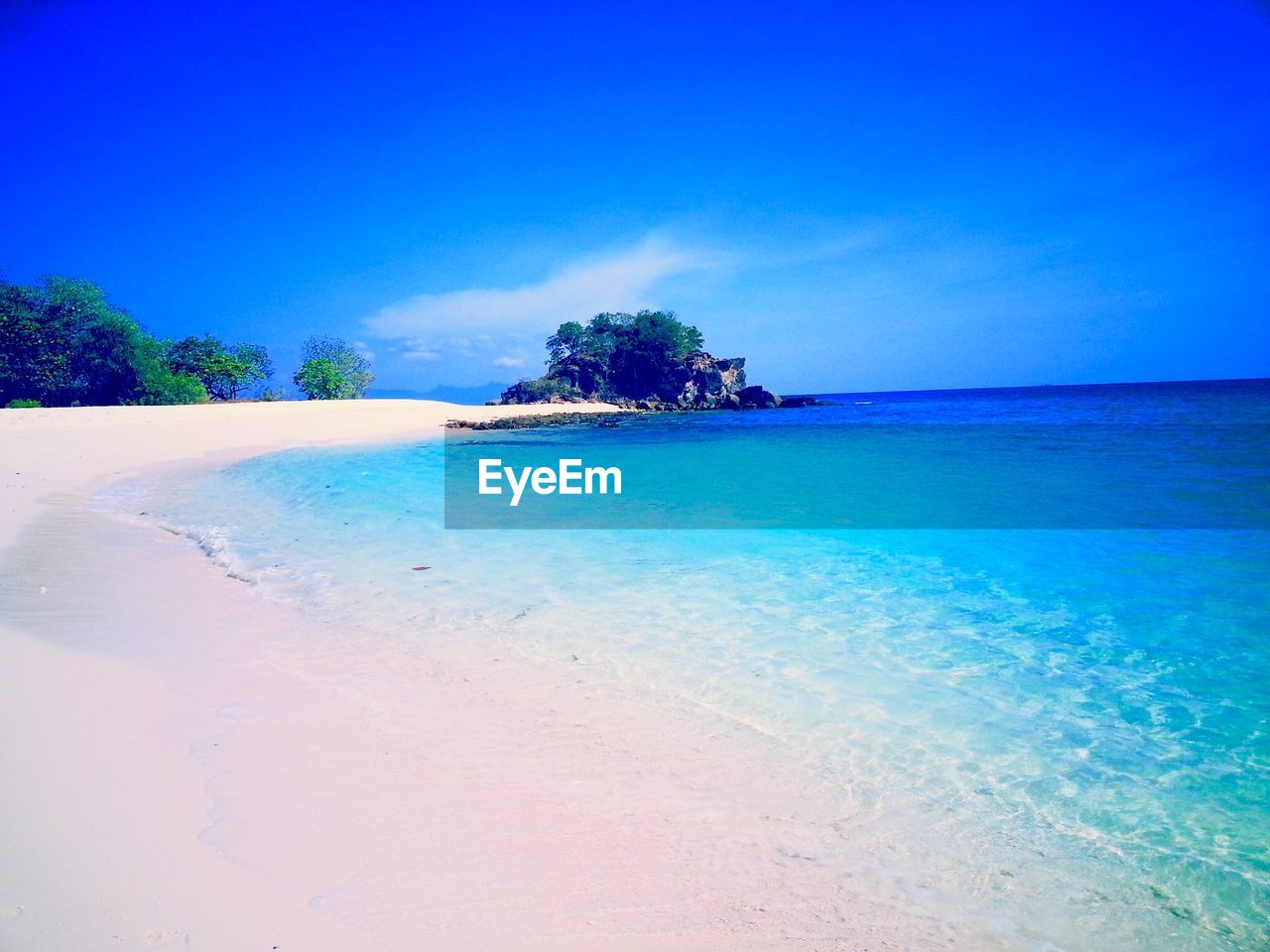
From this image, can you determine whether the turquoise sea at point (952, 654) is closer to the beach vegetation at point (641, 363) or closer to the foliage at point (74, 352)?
the foliage at point (74, 352)

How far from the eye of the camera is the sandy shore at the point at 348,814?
2180 millimetres

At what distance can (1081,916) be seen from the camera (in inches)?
95.3

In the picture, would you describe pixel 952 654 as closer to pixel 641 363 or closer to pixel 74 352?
pixel 74 352

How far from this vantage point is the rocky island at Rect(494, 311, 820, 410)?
79.1 meters

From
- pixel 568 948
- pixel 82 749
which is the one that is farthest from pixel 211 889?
pixel 82 749

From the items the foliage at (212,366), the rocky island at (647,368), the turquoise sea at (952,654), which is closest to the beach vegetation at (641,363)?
the rocky island at (647,368)

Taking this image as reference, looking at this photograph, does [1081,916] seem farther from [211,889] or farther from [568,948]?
[211,889]

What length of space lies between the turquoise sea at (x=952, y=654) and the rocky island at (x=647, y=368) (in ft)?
224

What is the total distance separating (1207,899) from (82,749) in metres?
5.17

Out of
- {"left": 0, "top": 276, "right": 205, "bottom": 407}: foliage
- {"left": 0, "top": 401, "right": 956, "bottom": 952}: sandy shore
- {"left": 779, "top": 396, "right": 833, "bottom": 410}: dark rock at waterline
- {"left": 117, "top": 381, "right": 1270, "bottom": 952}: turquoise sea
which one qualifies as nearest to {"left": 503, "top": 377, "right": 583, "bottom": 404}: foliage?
{"left": 779, "top": 396, "right": 833, "bottom": 410}: dark rock at waterline

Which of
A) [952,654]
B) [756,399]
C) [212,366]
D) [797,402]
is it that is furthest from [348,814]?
[797,402]

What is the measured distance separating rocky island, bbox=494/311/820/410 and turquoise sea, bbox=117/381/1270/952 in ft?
224

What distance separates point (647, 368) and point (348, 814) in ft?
275

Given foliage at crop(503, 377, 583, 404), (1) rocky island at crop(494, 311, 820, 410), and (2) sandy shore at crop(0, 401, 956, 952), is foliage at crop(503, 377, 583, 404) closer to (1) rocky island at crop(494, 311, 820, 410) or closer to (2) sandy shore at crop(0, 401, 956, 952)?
(1) rocky island at crop(494, 311, 820, 410)
